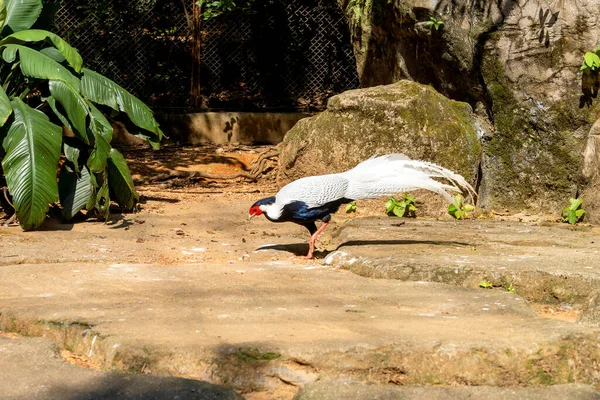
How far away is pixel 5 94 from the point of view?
7285mm

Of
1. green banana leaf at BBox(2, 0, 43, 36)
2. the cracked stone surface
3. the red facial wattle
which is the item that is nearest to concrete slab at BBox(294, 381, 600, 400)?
the cracked stone surface

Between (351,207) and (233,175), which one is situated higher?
(351,207)

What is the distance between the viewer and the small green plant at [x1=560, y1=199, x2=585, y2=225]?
8031 millimetres

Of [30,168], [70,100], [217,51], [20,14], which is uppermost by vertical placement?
[20,14]

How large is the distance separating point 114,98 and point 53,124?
792 millimetres

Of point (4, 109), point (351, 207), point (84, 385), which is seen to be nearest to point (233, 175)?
point (351, 207)

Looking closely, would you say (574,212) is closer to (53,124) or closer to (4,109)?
(53,124)

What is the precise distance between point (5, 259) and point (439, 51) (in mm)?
4990

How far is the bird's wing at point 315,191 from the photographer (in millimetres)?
6559

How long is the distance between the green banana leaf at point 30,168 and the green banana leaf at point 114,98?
83cm

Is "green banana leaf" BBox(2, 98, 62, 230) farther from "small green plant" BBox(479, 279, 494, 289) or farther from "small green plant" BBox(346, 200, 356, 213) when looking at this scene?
"small green plant" BBox(479, 279, 494, 289)

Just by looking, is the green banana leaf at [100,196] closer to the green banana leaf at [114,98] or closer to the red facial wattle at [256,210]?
the green banana leaf at [114,98]

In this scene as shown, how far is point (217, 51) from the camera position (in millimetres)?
13750

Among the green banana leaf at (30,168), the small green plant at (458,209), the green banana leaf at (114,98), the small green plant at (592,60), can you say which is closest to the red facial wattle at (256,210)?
the green banana leaf at (30,168)
